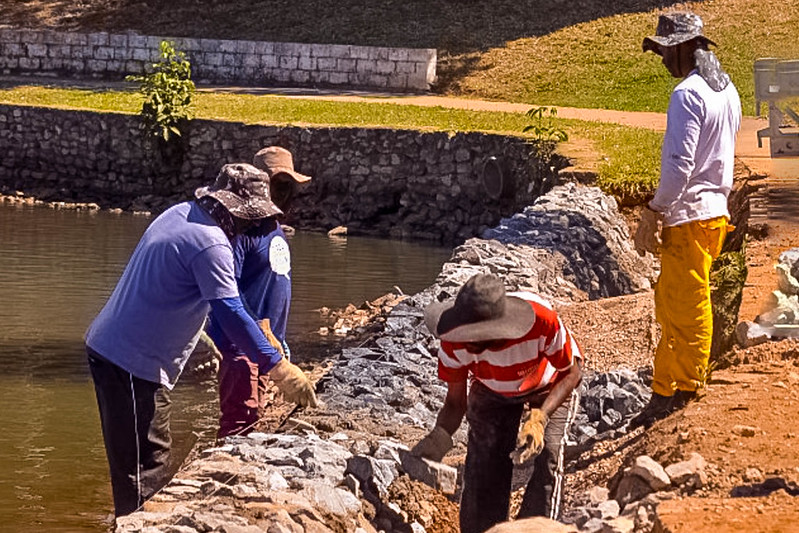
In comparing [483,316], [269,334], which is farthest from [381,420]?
[483,316]

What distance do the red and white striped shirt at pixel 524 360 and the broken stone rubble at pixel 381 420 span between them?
49 centimetres

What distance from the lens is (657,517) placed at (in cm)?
580

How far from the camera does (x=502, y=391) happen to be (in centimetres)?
617

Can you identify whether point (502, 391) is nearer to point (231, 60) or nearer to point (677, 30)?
point (677, 30)

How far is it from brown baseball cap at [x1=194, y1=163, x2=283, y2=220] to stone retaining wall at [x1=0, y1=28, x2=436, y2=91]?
21.5 m

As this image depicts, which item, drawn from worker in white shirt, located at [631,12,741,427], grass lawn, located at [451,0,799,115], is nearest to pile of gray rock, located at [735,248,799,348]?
worker in white shirt, located at [631,12,741,427]

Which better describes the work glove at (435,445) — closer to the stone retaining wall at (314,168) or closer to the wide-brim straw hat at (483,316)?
the wide-brim straw hat at (483,316)

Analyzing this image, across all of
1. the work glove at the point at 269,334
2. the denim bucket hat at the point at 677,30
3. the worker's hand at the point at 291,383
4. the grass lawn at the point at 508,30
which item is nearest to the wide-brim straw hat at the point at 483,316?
the worker's hand at the point at 291,383

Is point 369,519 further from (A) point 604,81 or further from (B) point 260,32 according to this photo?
(B) point 260,32

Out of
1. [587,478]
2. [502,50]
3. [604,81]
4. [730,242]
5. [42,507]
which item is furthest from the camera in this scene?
[502,50]

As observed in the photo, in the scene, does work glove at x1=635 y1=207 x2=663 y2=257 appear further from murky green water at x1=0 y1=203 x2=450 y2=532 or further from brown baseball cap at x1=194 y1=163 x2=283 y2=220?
murky green water at x1=0 y1=203 x2=450 y2=532

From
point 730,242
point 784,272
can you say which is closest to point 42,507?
point 784,272

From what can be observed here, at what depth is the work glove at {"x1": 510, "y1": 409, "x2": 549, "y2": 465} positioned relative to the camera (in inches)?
233

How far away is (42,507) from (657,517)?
5.05m
